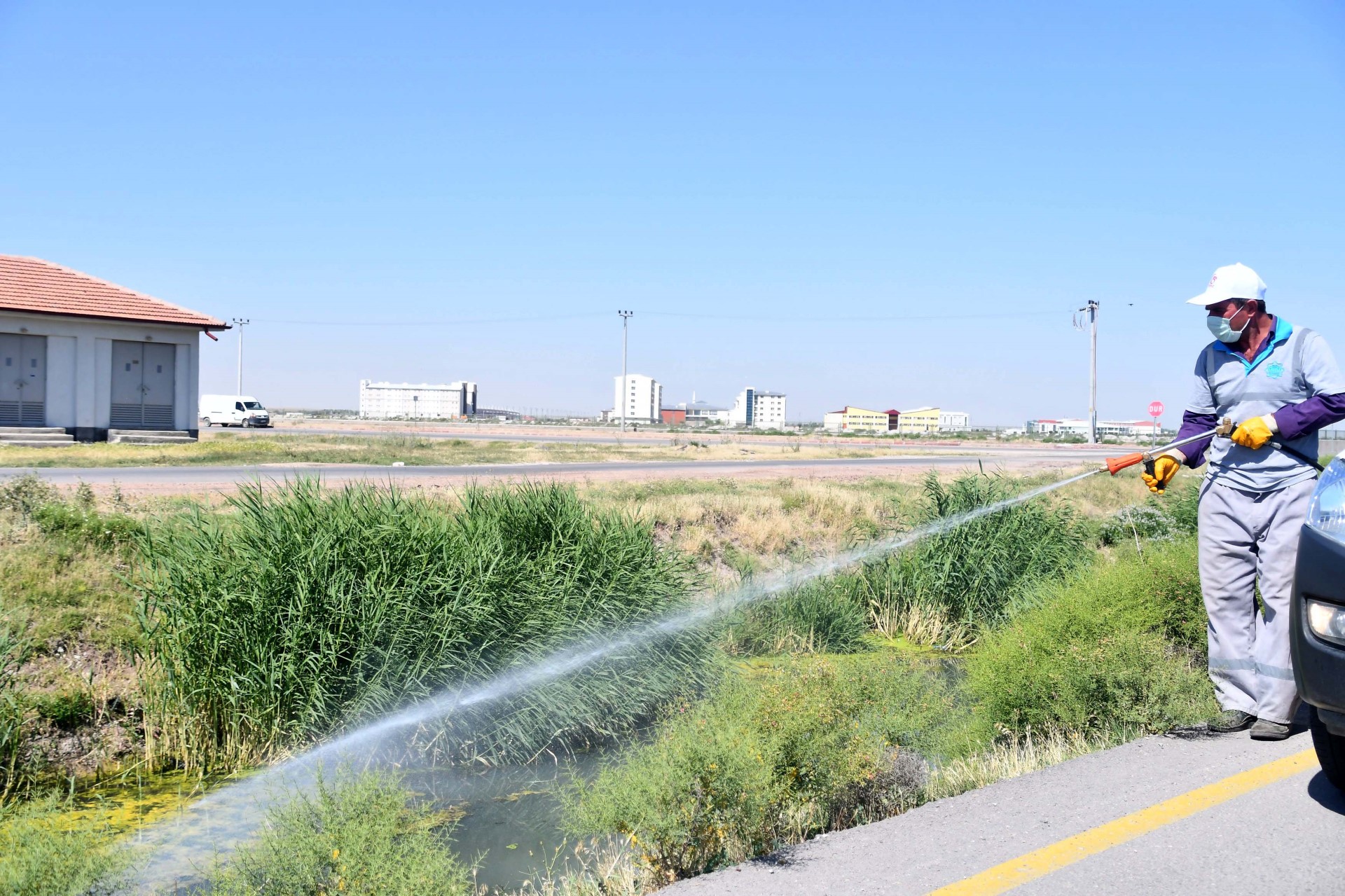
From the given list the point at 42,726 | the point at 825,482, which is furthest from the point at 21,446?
the point at 42,726

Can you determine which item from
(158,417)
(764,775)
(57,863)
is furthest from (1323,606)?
(158,417)

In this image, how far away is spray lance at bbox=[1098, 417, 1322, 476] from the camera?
18.4 ft

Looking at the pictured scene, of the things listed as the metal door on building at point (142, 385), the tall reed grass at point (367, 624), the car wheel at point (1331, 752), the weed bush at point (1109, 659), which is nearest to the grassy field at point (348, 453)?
the metal door on building at point (142, 385)

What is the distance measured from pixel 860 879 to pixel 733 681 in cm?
422

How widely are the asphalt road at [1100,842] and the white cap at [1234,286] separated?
2352 millimetres

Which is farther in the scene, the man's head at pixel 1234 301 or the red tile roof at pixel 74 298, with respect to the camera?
the red tile roof at pixel 74 298

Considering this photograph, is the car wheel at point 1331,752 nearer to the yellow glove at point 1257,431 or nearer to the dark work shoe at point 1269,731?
the dark work shoe at point 1269,731

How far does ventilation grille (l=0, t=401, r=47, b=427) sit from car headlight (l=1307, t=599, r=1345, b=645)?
33.9m

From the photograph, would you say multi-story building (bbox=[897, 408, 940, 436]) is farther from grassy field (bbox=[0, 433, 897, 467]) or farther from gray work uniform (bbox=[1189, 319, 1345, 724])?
gray work uniform (bbox=[1189, 319, 1345, 724])

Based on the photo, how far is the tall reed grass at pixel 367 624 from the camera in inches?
320

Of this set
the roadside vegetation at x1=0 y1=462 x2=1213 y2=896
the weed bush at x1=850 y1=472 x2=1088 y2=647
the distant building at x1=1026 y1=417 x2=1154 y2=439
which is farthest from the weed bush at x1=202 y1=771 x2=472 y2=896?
the distant building at x1=1026 y1=417 x2=1154 y2=439

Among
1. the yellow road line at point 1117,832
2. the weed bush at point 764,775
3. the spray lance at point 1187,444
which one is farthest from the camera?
the spray lance at point 1187,444

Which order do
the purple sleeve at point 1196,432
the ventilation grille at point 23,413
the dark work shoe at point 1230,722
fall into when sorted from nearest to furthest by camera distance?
the dark work shoe at point 1230,722, the purple sleeve at point 1196,432, the ventilation grille at point 23,413

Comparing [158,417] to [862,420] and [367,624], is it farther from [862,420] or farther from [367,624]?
[862,420]
